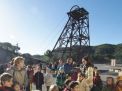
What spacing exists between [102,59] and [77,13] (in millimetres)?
36995

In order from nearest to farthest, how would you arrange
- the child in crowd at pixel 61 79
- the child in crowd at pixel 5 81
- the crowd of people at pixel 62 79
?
the child in crowd at pixel 5 81, the crowd of people at pixel 62 79, the child in crowd at pixel 61 79

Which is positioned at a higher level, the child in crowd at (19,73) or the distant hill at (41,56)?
the distant hill at (41,56)

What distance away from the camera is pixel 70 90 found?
21.8 feet

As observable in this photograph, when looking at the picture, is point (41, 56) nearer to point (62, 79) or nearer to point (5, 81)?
point (62, 79)

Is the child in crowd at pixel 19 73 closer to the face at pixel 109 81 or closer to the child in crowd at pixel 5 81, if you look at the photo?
the child in crowd at pixel 5 81

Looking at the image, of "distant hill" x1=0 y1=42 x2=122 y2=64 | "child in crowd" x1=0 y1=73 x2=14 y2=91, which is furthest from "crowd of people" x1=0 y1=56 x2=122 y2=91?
"distant hill" x1=0 y1=42 x2=122 y2=64

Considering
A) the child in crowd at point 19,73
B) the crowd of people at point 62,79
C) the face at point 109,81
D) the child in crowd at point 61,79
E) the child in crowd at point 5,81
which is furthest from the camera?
the child in crowd at point 61,79

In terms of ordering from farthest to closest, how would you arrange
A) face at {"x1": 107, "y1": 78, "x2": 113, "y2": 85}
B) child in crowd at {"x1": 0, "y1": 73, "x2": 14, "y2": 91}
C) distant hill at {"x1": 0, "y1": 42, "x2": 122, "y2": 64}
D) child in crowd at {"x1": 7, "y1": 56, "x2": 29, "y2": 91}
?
distant hill at {"x1": 0, "y1": 42, "x2": 122, "y2": 64}
face at {"x1": 107, "y1": 78, "x2": 113, "y2": 85}
child in crowd at {"x1": 7, "y1": 56, "x2": 29, "y2": 91}
child in crowd at {"x1": 0, "y1": 73, "x2": 14, "y2": 91}

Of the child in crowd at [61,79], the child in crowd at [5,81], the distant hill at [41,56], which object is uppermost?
the distant hill at [41,56]

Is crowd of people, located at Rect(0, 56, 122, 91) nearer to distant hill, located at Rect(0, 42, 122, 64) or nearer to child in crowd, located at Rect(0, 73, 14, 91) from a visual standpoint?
child in crowd, located at Rect(0, 73, 14, 91)

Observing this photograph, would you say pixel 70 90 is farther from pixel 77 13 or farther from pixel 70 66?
pixel 77 13

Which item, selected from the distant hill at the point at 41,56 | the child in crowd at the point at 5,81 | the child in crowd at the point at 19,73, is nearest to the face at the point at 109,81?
the child in crowd at the point at 19,73

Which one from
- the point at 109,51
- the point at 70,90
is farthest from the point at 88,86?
the point at 109,51

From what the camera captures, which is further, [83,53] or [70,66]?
[83,53]
